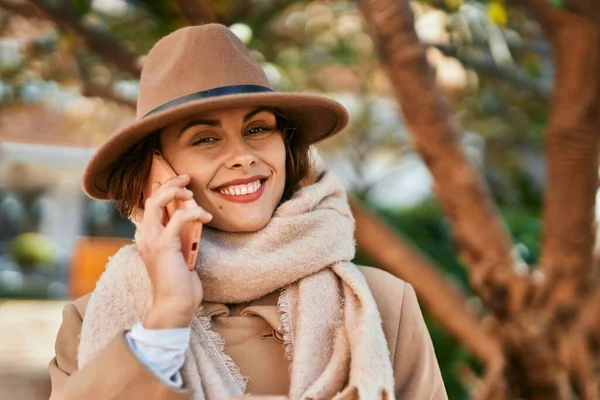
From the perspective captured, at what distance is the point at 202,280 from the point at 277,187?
0.30 m

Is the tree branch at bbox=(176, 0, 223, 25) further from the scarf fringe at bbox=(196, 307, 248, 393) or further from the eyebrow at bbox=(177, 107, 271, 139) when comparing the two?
the scarf fringe at bbox=(196, 307, 248, 393)

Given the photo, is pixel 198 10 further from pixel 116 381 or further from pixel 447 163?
pixel 116 381

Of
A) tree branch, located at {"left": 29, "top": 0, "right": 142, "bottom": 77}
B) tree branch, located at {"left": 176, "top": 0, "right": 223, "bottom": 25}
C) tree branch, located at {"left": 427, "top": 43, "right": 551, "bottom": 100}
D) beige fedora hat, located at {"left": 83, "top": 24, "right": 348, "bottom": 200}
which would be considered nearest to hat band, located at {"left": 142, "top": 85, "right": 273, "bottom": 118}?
beige fedora hat, located at {"left": 83, "top": 24, "right": 348, "bottom": 200}

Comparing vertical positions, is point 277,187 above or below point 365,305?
above

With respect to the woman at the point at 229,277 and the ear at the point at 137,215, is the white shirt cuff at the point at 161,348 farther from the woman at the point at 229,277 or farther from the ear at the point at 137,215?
the ear at the point at 137,215

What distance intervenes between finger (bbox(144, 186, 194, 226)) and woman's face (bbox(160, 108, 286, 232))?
12cm

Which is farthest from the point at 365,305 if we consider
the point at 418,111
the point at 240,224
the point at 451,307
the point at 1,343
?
the point at 1,343

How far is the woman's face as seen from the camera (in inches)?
84.9

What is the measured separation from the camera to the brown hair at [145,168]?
2277mm

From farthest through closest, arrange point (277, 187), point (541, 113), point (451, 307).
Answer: point (541, 113), point (451, 307), point (277, 187)

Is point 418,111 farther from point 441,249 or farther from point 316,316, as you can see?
point 441,249

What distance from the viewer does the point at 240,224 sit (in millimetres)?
2186

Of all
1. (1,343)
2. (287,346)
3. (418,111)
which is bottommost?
(1,343)

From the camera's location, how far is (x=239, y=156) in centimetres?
214
